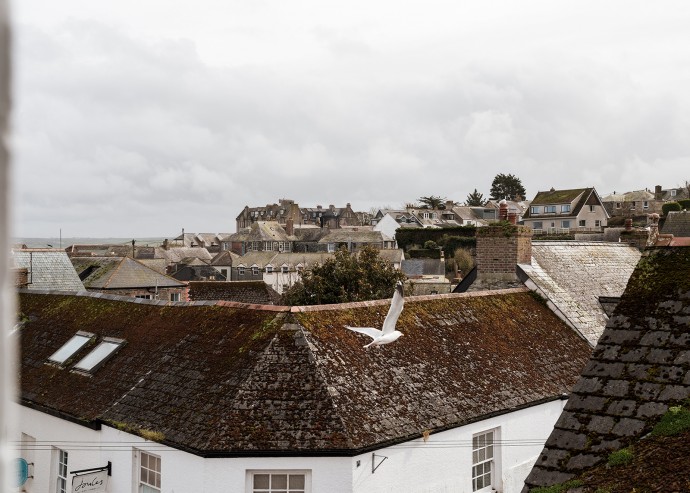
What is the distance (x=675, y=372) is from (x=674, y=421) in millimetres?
682

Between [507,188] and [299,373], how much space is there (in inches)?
5189

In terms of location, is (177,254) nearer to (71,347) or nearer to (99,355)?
(71,347)

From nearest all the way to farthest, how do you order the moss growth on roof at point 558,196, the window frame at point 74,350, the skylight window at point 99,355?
the skylight window at point 99,355, the window frame at point 74,350, the moss growth on roof at point 558,196

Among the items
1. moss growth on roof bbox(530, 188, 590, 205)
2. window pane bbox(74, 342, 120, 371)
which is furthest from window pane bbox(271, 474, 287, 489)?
moss growth on roof bbox(530, 188, 590, 205)

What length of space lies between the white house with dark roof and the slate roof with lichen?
4cm

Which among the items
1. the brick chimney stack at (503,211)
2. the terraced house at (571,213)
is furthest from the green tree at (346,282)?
the terraced house at (571,213)

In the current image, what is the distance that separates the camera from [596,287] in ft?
78.1

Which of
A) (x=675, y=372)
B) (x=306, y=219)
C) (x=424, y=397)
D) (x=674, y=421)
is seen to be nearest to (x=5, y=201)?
(x=674, y=421)

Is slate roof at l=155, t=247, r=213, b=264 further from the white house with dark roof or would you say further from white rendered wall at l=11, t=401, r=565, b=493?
white rendered wall at l=11, t=401, r=565, b=493

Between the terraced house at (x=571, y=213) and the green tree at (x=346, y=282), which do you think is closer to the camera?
the green tree at (x=346, y=282)

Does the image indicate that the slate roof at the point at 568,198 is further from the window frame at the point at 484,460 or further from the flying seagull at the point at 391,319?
the flying seagull at the point at 391,319

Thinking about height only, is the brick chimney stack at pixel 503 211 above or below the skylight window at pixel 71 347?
above

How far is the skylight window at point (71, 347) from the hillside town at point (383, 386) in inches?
2.5

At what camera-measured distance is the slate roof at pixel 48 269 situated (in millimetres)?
32500
